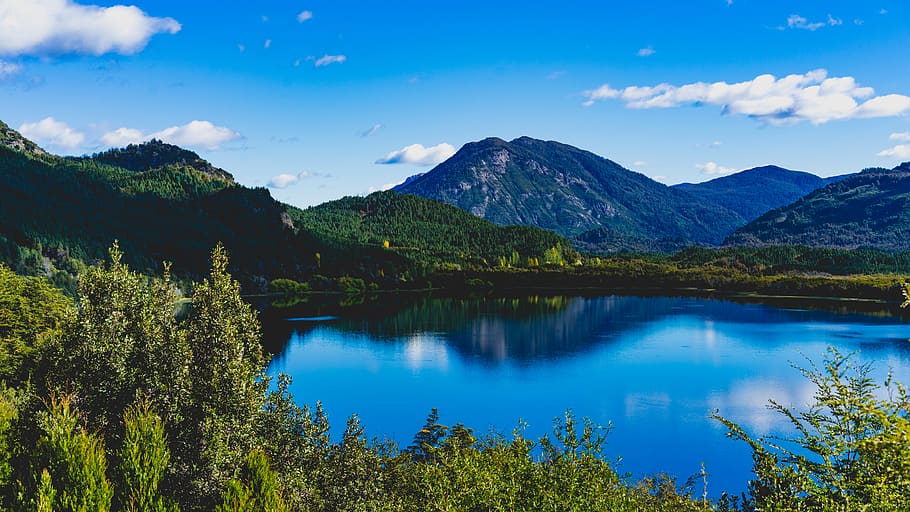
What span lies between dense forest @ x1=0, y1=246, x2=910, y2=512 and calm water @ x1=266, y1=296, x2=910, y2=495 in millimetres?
26938

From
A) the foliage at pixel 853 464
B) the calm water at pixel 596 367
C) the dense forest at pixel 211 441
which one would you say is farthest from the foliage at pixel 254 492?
the calm water at pixel 596 367

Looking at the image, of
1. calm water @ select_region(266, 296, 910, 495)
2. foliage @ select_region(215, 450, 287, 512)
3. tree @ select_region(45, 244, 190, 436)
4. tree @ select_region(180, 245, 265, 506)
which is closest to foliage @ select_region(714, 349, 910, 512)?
foliage @ select_region(215, 450, 287, 512)

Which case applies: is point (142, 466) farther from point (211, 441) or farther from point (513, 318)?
point (513, 318)

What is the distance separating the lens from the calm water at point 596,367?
164ft

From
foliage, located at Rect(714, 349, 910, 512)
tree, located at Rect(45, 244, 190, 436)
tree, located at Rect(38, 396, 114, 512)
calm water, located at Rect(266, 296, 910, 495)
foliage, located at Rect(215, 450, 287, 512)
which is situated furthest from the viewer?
calm water, located at Rect(266, 296, 910, 495)

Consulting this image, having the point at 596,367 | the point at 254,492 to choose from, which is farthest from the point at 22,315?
the point at 596,367

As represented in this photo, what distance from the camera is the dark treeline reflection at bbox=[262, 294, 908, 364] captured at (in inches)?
3509

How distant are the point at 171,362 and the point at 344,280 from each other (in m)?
155

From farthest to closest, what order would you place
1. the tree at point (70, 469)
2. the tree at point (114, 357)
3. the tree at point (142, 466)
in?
the tree at point (114, 357) → the tree at point (142, 466) → the tree at point (70, 469)

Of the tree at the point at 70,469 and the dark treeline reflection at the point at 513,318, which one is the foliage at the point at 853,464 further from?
the dark treeline reflection at the point at 513,318

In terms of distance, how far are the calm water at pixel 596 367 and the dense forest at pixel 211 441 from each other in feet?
88.4

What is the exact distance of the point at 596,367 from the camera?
73.7m

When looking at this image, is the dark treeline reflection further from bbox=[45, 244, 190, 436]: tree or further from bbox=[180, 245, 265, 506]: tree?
bbox=[45, 244, 190, 436]: tree

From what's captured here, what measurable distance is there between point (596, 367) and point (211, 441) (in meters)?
63.8
